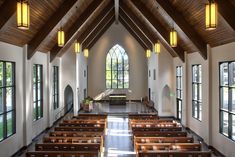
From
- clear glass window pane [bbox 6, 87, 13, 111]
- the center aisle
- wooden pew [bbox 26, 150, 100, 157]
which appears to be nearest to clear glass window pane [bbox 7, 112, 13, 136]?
clear glass window pane [bbox 6, 87, 13, 111]

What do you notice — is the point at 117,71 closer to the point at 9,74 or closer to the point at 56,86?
the point at 56,86

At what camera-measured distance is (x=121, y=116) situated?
1800 centimetres

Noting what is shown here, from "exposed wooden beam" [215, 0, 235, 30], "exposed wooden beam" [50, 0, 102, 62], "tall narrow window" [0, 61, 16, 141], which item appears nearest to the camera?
"exposed wooden beam" [215, 0, 235, 30]

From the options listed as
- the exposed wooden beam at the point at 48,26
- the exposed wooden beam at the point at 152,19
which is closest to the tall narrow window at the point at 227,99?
the exposed wooden beam at the point at 152,19

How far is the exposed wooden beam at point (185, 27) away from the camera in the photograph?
1055 cm

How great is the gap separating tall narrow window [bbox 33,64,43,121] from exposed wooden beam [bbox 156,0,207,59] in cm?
593

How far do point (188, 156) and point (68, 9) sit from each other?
21.6ft

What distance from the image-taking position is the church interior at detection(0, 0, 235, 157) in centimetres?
779

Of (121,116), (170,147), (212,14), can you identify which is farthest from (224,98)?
(121,116)

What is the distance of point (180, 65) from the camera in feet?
50.5

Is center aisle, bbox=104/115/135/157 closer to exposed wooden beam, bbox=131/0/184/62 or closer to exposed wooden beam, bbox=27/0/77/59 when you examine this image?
exposed wooden beam, bbox=27/0/77/59

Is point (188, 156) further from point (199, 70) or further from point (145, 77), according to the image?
point (145, 77)

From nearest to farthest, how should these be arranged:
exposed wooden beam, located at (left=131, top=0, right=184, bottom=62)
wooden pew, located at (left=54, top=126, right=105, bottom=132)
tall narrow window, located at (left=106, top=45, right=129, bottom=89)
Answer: wooden pew, located at (left=54, top=126, right=105, bottom=132)
exposed wooden beam, located at (left=131, top=0, right=184, bottom=62)
tall narrow window, located at (left=106, top=45, right=129, bottom=89)

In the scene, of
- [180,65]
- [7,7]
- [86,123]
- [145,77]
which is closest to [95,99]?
[145,77]
